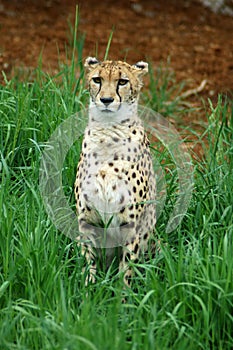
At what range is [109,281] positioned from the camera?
4.48m

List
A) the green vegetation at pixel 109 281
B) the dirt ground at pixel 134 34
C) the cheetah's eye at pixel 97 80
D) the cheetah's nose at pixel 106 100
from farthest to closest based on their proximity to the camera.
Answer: the dirt ground at pixel 134 34, the cheetah's eye at pixel 97 80, the cheetah's nose at pixel 106 100, the green vegetation at pixel 109 281

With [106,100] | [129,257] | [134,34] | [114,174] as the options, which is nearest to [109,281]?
[129,257]

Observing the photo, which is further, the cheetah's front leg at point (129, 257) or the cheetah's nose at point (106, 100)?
the cheetah's front leg at point (129, 257)

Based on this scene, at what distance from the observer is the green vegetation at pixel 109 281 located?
3777mm

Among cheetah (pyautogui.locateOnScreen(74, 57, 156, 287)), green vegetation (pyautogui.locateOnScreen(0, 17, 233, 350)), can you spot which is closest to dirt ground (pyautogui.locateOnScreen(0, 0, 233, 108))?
green vegetation (pyautogui.locateOnScreen(0, 17, 233, 350))

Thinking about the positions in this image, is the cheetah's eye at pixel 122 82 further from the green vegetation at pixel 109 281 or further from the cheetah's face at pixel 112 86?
the green vegetation at pixel 109 281

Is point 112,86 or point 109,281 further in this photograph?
point 109,281

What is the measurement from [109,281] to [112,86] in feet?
3.08

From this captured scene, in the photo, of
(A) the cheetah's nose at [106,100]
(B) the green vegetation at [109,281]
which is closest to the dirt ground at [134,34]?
(B) the green vegetation at [109,281]

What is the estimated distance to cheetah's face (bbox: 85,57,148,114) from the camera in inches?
169

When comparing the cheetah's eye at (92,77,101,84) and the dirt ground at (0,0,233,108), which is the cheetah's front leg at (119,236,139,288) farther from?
the dirt ground at (0,0,233,108)

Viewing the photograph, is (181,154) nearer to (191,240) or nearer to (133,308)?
(191,240)

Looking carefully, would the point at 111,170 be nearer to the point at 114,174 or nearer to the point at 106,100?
the point at 114,174

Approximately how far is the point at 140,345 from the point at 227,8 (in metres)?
5.95
